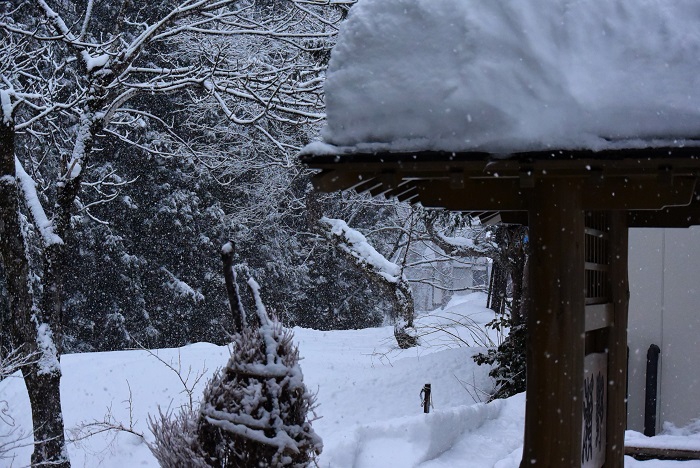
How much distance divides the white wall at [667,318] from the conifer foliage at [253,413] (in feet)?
17.3

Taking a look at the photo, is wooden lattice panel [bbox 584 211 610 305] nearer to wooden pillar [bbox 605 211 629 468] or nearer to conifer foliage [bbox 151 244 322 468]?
wooden pillar [bbox 605 211 629 468]

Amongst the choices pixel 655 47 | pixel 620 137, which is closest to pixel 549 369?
pixel 620 137

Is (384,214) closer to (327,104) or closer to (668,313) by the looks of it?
(668,313)

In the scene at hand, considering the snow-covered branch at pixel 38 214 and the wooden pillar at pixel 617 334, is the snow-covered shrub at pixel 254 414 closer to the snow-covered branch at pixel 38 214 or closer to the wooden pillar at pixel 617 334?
the wooden pillar at pixel 617 334

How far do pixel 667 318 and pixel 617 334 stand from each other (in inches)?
148

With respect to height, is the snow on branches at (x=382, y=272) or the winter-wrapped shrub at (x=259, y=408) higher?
the snow on branches at (x=382, y=272)

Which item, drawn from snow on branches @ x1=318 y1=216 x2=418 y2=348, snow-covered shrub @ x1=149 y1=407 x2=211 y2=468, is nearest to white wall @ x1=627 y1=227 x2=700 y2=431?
snow-covered shrub @ x1=149 y1=407 x2=211 y2=468

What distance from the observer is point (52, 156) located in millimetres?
19141

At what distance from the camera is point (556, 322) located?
10.8 feet

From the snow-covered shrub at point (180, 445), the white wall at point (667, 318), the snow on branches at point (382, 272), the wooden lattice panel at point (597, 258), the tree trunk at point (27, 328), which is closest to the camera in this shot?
the snow-covered shrub at point (180, 445)

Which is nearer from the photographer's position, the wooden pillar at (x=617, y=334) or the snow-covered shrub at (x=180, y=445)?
the snow-covered shrub at (x=180, y=445)

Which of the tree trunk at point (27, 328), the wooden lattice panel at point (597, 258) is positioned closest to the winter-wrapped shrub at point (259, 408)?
the wooden lattice panel at point (597, 258)

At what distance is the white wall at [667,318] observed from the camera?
759 cm

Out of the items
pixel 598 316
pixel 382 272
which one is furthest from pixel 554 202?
pixel 382 272
